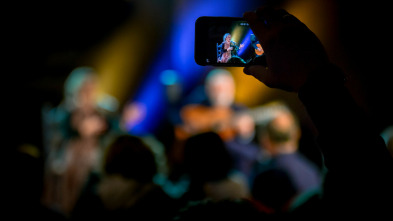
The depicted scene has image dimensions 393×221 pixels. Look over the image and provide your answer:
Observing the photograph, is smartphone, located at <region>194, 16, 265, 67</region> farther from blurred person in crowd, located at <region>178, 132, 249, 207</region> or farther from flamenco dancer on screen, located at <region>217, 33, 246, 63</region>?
blurred person in crowd, located at <region>178, 132, 249, 207</region>

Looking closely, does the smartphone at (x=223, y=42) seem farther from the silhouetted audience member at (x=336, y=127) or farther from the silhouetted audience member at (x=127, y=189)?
the silhouetted audience member at (x=127, y=189)

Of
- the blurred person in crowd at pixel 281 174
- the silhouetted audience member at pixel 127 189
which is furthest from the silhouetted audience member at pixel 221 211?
the blurred person in crowd at pixel 281 174

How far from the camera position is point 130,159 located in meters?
2.07

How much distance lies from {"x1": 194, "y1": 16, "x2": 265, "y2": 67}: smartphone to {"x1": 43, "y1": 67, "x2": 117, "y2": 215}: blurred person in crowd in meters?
3.07

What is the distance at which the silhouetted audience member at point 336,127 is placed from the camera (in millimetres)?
673

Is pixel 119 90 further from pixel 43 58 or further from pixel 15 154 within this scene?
pixel 15 154

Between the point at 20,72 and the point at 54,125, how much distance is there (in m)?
1.29

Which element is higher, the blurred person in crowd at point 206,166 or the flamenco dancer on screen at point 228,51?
the flamenco dancer on screen at point 228,51

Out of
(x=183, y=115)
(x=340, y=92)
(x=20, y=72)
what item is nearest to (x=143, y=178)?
(x=340, y=92)

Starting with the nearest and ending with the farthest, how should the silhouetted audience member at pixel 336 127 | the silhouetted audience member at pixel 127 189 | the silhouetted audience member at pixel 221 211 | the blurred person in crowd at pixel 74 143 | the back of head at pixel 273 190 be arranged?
the silhouetted audience member at pixel 336 127 < the silhouetted audience member at pixel 221 211 < the silhouetted audience member at pixel 127 189 < the back of head at pixel 273 190 < the blurred person in crowd at pixel 74 143

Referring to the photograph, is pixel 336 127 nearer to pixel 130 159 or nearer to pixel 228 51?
pixel 228 51

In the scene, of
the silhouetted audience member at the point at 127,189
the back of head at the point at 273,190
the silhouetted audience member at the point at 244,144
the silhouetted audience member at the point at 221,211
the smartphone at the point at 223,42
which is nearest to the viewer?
the silhouetted audience member at the point at 221,211

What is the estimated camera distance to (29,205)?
1.38 metres

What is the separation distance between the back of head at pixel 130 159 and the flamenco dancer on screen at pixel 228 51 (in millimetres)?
1068
